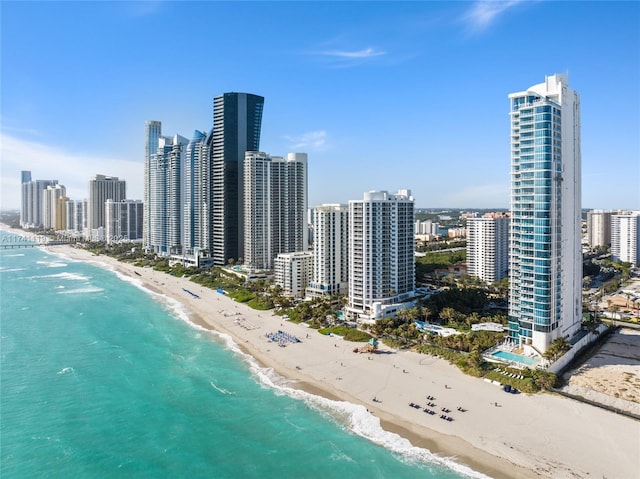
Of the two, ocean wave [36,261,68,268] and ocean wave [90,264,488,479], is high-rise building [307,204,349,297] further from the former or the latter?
ocean wave [36,261,68,268]

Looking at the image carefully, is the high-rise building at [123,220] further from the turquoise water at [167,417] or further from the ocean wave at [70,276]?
Answer: the turquoise water at [167,417]

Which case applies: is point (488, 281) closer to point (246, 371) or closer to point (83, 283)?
point (246, 371)

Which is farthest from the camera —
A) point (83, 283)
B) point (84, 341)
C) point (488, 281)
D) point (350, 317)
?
point (83, 283)

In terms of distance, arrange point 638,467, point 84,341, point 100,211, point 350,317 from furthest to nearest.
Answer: point 100,211 → point 350,317 → point 84,341 → point 638,467

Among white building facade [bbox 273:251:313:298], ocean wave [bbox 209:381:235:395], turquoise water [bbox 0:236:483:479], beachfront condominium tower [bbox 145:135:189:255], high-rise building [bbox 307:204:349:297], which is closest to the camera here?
turquoise water [bbox 0:236:483:479]

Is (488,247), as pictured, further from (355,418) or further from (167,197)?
(167,197)

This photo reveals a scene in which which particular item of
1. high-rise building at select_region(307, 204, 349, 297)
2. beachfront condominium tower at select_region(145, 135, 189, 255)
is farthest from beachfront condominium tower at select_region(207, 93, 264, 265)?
high-rise building at select_region(307, 204, 349, 297)

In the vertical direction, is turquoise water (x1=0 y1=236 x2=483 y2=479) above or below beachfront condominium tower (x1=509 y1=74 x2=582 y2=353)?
below

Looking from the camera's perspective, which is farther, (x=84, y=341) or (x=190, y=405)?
(x=84, y=341)

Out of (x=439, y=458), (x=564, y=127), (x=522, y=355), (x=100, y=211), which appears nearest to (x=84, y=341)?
(x=439, y=458)
